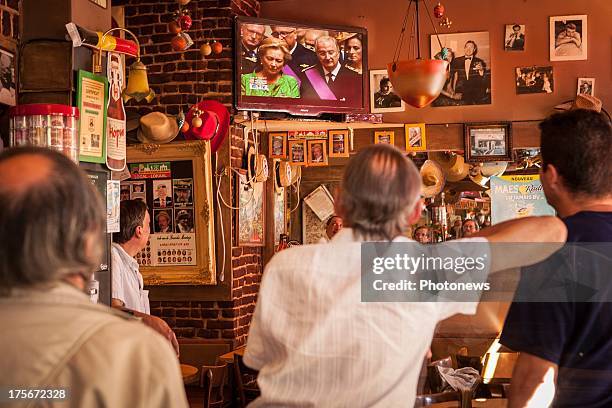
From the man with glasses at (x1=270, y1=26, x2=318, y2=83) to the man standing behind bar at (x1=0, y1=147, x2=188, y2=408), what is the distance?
5024mm

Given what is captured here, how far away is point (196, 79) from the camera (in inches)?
239

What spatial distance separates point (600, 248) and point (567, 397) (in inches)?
13.7

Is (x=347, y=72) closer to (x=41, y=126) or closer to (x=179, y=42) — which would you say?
(x=179, y=42)

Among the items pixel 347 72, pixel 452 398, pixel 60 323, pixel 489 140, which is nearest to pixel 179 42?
pixel 347 72

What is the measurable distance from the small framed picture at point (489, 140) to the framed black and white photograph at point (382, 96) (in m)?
0.58

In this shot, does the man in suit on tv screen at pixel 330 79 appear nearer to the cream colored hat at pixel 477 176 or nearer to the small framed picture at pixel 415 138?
the small framed picture at pixel 415 138

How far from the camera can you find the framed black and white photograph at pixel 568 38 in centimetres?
636

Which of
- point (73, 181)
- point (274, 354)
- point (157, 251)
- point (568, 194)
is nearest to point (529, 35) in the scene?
point (157, 251)

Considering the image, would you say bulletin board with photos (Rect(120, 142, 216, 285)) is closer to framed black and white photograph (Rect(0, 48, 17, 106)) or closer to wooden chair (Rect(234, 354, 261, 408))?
wooden chair (Rect(234, 354, 261, 408))

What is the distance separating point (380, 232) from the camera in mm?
1714

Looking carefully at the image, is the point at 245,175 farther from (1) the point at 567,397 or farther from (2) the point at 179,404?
(2) the point at 179,404

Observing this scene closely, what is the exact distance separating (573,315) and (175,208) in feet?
14.4

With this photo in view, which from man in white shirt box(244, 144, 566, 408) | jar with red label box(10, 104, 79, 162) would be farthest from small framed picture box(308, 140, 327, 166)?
man in white shirt box(244, 144, 566, 408)

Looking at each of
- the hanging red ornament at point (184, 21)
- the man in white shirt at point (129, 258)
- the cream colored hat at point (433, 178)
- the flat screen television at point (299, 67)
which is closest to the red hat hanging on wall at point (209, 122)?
the flat screen television at point (299, 67)
